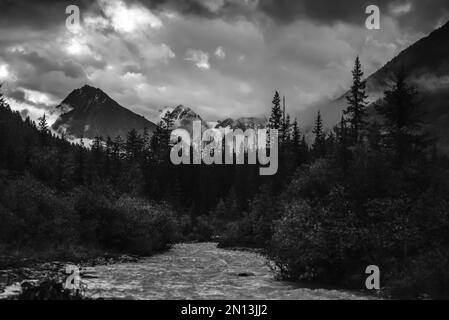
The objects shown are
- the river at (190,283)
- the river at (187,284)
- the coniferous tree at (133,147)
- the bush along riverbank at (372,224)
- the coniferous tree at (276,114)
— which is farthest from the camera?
the coniferous tree at (133,147)

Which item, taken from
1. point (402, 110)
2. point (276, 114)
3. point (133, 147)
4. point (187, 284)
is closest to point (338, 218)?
point (187, 284)

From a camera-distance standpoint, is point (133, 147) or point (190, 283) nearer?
point (190, 283)

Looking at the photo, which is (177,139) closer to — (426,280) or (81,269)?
(81,269)

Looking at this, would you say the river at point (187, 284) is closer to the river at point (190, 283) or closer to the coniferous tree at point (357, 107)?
the river at point (190, 283)

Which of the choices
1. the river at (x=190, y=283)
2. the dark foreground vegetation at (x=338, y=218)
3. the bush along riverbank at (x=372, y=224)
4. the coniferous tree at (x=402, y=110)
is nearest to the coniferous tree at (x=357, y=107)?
the dark foreground vegetation at (x=338, y=218)

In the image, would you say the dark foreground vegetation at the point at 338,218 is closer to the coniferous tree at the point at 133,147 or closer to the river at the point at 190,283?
the river at the point at 190,283

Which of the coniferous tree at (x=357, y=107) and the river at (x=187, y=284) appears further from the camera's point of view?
the coniferous tree at (x=357, y=107)

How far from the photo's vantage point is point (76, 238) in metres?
37.7

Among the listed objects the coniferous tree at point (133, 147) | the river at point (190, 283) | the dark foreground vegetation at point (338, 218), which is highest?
the coniferous tree at point (133, 147)

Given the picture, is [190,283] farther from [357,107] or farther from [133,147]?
[133,147]

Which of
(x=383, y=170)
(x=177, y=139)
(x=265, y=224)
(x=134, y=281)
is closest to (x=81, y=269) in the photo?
(x=134, y=281)

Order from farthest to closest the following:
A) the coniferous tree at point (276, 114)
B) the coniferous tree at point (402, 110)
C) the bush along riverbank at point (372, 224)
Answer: the coniferous tree at point (276, 114), the coniferous tree at point (402, 110), the bush along riverbank at point (372, 224)

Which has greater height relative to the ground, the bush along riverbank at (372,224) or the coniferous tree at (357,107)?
the coniferous tree at (357,107)

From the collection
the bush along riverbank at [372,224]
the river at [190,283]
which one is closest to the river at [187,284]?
the river at [190,283]
